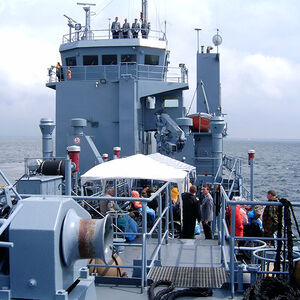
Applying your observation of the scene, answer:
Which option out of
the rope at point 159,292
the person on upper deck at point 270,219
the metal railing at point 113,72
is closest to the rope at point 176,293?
the rope at point 159,292

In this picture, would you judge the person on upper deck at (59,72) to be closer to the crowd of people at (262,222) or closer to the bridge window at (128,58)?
the bridge window at (128,58)

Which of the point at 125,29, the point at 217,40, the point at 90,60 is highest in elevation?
the point at 217,40

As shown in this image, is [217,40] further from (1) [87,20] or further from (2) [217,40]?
(1) [87,20]

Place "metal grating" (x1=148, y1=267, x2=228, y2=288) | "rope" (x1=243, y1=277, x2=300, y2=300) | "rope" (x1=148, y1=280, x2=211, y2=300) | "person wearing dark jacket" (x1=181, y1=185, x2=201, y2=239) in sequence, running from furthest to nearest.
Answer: "person wearing dark jacket" (x1=181, y1=185, x2=201, y2=239) → "metal grating" (x1=148, y1=267, x2=228, y2=288) → "rope" (x1=148, y1=280, x2=211, y2=300) → "rope" (x1=243, y1=277, x2=300, y2=300)

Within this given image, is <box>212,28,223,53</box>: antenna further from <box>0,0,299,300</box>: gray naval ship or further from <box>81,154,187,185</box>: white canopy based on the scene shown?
<box>81,154,187,185</box>: white canopy

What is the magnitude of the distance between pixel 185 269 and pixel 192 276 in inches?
13.3

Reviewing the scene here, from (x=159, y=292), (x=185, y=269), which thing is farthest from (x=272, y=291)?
(x=185, y=269)

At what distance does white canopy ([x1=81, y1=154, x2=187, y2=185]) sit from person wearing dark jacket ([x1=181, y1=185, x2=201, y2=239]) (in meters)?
0.61

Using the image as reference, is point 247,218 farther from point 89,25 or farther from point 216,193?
point 89,25

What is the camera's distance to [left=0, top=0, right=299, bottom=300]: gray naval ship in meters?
2.70

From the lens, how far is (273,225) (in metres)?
7.27

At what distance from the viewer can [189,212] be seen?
912 centimetres

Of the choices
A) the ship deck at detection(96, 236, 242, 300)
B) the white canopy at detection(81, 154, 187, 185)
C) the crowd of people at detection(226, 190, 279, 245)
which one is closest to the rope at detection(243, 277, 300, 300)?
the ship deck at detection(96, 236, 242, 300)

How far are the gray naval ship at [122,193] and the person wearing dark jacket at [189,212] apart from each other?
347 millimetres
